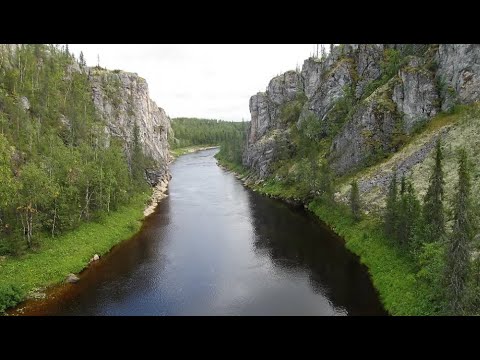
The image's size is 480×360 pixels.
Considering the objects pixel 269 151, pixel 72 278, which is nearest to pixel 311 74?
pixel 269 151

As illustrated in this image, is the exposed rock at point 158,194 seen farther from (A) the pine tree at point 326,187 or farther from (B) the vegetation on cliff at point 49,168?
(A) the pine tree at point 326,187

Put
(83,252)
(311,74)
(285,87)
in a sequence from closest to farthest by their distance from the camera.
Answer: (83,252), (311,74), (285,87)

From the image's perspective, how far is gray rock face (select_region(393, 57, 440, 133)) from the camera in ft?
229

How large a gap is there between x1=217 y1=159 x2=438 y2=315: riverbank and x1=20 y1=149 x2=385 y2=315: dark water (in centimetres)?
128

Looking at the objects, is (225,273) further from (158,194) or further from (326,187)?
(158,194)

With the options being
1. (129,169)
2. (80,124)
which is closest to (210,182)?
(129,169)

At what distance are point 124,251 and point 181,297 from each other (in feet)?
52.3

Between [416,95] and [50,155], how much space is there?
2645 inches

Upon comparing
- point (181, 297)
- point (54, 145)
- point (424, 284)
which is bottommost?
point (181, 297)

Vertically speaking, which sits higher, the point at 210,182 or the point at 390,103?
the point at 390,103

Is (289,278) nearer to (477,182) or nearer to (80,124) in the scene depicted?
(477,182)

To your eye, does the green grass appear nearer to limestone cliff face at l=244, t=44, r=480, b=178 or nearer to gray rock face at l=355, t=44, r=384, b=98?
limestone cliff face at l=244, t=44, r=480, b=178

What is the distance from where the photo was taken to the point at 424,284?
31625mm

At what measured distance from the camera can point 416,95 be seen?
71438 mm
